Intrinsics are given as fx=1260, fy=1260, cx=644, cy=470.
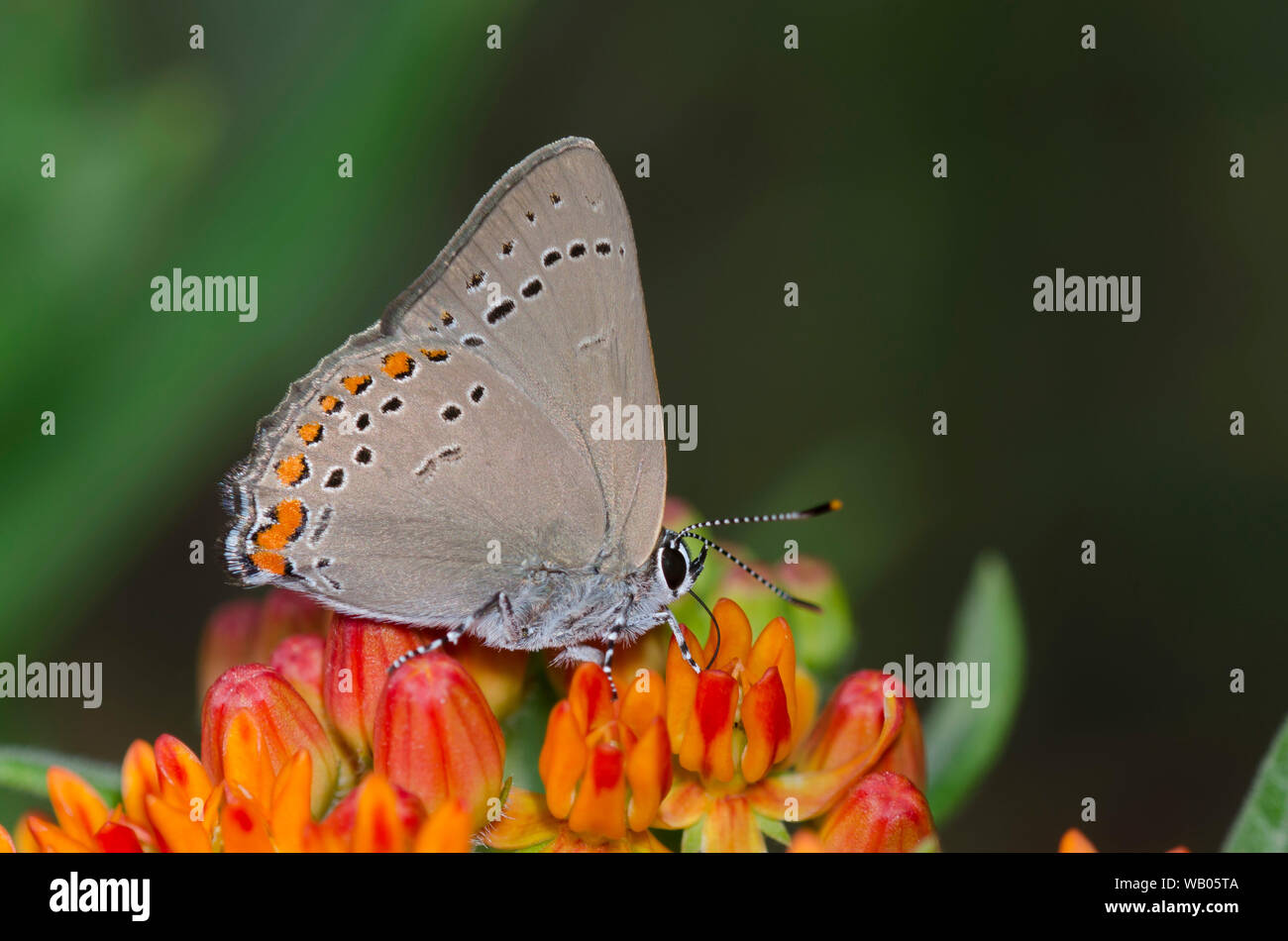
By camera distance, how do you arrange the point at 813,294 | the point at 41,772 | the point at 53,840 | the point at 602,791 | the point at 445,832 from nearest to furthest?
the point at 445,832 → the point at 53,840 → the point at 602,791 → the point at 41,772 → the point at 813,294

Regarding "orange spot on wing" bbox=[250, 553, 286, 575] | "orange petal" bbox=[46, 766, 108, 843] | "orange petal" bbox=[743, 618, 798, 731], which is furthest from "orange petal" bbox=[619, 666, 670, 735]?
"orange petal" bbox=[46, 766, 108, 843]

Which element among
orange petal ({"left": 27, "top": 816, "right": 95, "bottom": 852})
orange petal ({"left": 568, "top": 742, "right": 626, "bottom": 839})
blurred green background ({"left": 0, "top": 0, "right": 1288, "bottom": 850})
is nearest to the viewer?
orange petal ({"left": 27, "top": 816, "right": 95, "bottom": 852})

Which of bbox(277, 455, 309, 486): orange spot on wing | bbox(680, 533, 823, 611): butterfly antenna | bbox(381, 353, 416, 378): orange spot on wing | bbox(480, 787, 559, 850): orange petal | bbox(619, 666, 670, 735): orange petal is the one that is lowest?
bbox(480, 787, 559, 850): orange petal

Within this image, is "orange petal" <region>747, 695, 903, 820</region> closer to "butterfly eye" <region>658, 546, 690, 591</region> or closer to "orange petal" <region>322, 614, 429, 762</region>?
"butterfly eye" <region>658, 546, 690, 591</region>

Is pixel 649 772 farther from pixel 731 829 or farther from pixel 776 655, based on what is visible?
pixel 776 655

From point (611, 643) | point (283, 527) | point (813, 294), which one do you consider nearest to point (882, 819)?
point (611, 643)

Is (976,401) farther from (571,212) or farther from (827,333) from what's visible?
(571,212)
